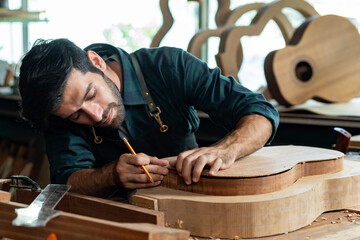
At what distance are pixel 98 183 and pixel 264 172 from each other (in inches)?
26.6

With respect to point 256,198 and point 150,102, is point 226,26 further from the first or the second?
point 256,198

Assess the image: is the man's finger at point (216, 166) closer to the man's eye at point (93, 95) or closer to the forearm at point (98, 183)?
the forearm at point (98, 183)

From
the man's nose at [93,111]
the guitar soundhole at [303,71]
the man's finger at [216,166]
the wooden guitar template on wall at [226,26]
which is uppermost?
the wooden guitar template on wall at [226,26]

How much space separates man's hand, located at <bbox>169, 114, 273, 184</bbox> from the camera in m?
1.60

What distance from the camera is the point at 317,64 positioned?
3.61 metres

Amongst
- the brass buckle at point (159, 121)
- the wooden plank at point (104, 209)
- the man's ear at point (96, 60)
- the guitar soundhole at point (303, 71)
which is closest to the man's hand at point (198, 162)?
the wooden plank at point (104, 209)

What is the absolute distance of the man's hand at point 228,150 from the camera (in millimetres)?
1599

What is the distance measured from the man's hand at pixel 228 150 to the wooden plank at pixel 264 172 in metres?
0.03

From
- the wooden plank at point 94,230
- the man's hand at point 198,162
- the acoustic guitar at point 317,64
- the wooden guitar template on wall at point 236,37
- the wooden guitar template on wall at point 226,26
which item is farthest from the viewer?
the wooden guitar template on wall at point 226,26

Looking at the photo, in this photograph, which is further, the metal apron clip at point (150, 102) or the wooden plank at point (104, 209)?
the metal apron clip at point (150, 102)

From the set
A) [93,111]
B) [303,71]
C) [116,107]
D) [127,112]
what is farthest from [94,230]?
[303,71]

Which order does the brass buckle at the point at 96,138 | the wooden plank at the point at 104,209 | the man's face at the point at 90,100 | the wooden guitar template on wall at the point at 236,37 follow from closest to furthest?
the wooden plank at the point at 104,209
the man's face at the point at 90,100
the brass buckle at the point at 96,138
the wooden guitar template on wall at the point at 236,37

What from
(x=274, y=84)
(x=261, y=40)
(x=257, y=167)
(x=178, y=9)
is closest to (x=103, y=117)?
(x=257, y=167)

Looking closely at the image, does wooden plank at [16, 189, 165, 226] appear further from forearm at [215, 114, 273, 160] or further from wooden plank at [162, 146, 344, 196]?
forearm at [215, 114, 273, 160]
